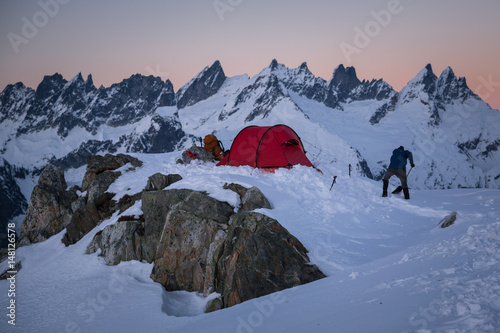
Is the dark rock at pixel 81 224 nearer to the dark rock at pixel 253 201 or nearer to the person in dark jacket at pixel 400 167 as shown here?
the dark rock at pixel 253 201

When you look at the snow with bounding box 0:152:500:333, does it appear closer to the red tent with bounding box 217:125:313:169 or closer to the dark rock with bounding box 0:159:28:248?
the red tent with bounding box 217:125:313:169

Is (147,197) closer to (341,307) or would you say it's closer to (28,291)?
(28,291)

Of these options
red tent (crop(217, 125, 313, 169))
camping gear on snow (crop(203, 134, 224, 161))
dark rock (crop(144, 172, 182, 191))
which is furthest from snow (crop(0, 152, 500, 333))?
camping gear on snow (crop(203, 134, 224, 161))

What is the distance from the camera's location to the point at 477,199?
38.4 ft

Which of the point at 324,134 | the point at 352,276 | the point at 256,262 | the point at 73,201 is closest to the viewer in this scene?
the point at 352,276

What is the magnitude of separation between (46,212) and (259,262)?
2178 centimetres

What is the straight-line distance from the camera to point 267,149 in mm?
16828

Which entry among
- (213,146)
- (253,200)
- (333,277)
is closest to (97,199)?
(213,146)

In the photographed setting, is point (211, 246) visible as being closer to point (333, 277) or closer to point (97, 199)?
point (333, 277)

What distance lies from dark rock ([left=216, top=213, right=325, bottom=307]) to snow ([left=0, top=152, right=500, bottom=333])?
22.4 inches

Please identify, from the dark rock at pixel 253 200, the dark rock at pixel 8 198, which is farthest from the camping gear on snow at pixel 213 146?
the dark rock at pixel 8 198

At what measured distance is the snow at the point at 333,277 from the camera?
12.9 feet

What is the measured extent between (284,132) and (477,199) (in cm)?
984

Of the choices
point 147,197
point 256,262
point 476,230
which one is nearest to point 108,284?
point 147,197
